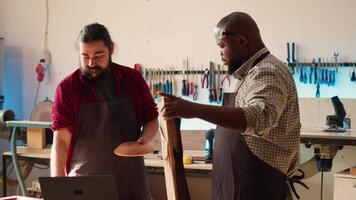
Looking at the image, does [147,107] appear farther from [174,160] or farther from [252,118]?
[252,118]

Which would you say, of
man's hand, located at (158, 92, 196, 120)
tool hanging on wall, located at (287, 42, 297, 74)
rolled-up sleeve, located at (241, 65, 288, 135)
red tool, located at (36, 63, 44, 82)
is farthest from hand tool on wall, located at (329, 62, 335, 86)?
red tool, located at (36, 63, 44, 82)

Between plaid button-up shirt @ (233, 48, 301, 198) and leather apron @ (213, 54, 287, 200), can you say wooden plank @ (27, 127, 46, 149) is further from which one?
plaid button-up shirt @ (233, 48, 301, 198)

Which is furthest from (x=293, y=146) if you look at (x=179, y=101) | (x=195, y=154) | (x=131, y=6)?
(x=131, y=6)

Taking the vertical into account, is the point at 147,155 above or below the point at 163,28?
below

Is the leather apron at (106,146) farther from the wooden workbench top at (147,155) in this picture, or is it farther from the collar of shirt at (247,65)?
the wooden workbench top at (147,155)

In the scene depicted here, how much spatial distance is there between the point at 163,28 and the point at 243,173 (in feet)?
8.38

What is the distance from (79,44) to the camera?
5.46 feet

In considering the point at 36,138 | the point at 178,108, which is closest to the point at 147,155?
the point at 36,138

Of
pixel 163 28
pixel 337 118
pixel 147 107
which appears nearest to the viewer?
pixel 147 107

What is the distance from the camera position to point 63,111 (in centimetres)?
166

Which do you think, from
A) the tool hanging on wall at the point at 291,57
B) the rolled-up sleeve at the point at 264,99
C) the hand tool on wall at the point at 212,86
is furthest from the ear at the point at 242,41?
the hand tool on wall at the point at 212,86

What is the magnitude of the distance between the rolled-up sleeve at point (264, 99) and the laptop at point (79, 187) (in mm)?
491

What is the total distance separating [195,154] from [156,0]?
1.36m

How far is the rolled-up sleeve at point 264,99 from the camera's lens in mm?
1027
